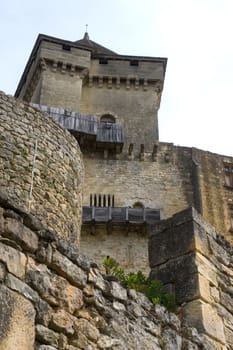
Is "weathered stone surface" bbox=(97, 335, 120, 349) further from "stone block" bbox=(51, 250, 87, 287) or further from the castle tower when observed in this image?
the castle tower

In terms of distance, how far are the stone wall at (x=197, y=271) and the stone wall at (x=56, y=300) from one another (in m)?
0.76

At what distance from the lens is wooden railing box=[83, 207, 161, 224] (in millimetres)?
21609

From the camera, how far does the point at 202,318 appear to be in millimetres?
5195

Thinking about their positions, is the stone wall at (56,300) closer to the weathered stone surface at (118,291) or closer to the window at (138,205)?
the weathered stone surface at (118,291)

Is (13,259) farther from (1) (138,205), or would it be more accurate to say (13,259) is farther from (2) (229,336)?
(1) (138,205)

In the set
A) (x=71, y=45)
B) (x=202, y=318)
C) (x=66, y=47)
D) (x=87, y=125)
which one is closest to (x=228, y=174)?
(x=87, y=125)

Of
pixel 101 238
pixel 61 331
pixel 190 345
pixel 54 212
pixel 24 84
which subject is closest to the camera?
pixel 61 331

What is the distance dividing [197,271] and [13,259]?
→ 8.03ft

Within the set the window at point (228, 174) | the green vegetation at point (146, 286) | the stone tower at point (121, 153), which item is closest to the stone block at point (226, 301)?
the green vegetation at point (146, 286)

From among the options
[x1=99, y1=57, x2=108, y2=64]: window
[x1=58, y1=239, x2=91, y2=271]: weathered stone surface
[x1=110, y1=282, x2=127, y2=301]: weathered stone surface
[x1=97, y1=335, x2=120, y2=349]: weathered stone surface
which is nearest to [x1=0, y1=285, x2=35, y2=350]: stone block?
[x1=58, y1=239, x2=91, y2=271]: weathered stone surface

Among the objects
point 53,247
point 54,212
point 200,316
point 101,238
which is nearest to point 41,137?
point 54,212

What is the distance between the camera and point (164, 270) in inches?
227

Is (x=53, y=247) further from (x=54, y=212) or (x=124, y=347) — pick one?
(x=54, y=212)

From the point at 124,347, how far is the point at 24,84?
27.2 metres
